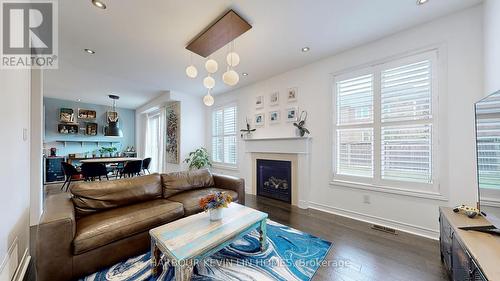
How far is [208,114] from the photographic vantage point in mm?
→ 6008

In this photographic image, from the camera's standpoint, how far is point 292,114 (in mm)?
3840

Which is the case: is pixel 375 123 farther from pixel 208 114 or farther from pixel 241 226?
pixel 208 114

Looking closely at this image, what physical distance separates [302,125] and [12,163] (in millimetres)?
3689

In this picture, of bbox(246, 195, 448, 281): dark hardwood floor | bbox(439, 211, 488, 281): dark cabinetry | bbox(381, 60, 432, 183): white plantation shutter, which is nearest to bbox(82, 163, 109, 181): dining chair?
bbox(246, 195, 448, 281): dark hardwood floor

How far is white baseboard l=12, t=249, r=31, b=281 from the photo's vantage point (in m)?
Result: 1.57

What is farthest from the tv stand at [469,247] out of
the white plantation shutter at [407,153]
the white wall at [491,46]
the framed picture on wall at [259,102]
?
the framed picture on wall at [259,102]

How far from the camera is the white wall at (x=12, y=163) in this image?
137 cm

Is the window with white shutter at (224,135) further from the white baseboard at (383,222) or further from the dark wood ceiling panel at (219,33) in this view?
the white baseboard at (383,222)

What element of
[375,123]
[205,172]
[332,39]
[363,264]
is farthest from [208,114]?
[363,264]

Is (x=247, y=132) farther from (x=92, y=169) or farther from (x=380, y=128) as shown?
(x=92, y=169)

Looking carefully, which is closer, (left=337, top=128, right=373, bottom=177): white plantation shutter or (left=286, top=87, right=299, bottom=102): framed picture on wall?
(left=337, top=128, right=373, bottom=177): white plantation shutter

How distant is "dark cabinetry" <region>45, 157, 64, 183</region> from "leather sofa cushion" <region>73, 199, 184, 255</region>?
243 inches

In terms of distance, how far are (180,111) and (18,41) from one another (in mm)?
3685

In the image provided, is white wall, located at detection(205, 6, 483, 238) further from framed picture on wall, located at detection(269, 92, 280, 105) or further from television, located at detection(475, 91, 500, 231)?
television, located at detection(475, 91, 500, 231)
